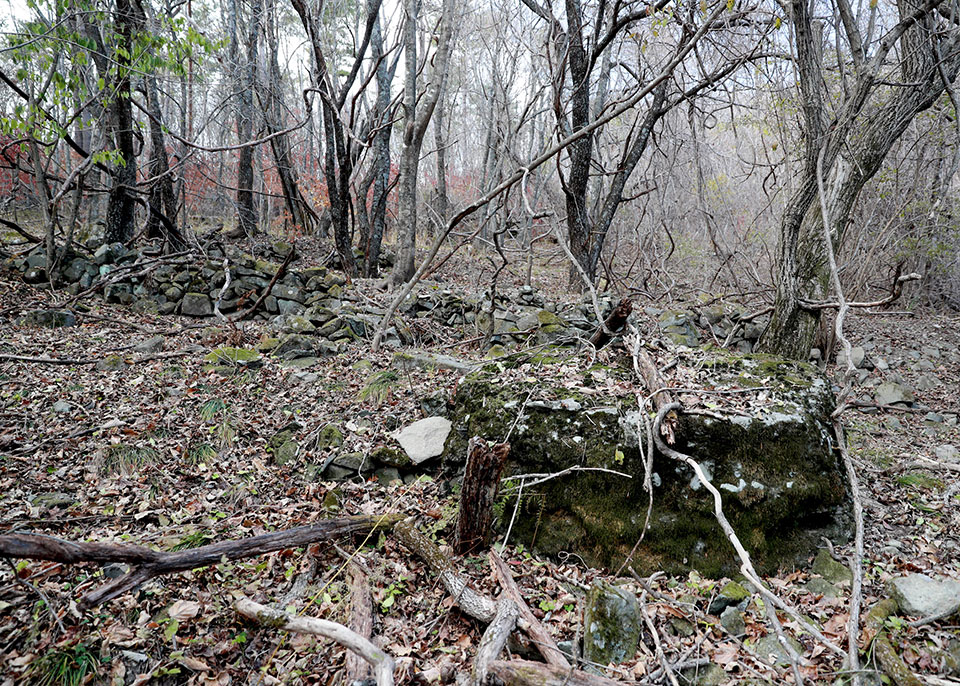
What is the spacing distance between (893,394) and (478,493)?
5998 mm

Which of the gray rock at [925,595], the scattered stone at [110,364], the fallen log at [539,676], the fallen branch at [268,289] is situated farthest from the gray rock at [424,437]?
the fallen branch at [268,289]

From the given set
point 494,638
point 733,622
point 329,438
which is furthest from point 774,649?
point 329,438

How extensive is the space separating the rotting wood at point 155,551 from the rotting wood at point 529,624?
77 cm

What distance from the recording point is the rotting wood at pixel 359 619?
236cm

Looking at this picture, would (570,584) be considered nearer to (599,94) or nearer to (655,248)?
(655,248)

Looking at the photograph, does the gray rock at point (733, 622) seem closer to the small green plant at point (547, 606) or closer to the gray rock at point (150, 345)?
the small green plant at point (547, 606)

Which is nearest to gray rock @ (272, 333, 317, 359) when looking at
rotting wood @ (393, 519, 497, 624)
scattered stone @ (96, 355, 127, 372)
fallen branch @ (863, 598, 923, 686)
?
scattered stone @ (96, 355, 127, 372)

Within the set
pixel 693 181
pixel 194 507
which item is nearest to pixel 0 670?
pixel 194 507

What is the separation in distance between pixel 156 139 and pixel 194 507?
7.46m

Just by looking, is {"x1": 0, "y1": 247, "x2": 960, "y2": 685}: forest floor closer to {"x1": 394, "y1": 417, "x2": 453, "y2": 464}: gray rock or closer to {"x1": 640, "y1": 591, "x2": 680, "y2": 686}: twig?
{"x1": 640, "y1": 591, "x2": 680, "y2": 686}: twig

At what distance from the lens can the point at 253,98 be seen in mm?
12086

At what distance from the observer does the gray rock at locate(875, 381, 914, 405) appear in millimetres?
6355

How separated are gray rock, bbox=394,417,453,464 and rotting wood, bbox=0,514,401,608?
67cm

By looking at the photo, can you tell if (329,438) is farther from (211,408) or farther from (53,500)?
(53,500)
